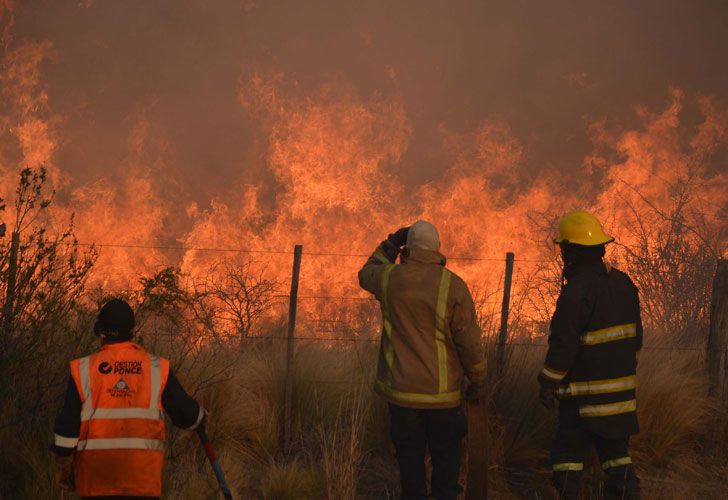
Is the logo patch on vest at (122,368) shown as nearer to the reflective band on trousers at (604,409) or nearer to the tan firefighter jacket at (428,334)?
the tan firefighter jacket at (428,334)

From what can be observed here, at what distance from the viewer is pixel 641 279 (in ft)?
39.1

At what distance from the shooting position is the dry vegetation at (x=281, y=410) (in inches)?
211

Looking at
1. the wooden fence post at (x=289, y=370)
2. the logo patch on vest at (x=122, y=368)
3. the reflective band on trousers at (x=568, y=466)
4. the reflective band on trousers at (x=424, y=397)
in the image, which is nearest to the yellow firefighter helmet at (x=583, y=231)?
the reflective band on trousers at (x=424, y=397)

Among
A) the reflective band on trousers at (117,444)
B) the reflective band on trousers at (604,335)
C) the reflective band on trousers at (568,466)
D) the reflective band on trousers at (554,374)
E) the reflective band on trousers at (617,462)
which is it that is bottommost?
the reflective band on trousers at (568,466)

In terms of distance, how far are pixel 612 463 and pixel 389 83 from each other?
42081 millimetres

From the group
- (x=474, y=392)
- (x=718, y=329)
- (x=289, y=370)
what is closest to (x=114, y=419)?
(x=474, y=392)

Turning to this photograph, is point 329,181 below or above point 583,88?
below

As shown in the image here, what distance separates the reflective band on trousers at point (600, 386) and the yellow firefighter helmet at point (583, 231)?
0.74 meters

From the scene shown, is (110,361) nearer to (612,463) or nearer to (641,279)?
(612,463)

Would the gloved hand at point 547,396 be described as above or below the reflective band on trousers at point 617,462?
above

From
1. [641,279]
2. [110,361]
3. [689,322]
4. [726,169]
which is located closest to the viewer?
[110,361]

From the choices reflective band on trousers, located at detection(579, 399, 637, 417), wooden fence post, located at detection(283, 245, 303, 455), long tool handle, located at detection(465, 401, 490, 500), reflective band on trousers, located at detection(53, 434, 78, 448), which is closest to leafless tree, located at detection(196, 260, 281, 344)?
wooden fence post, located at detection(283, 245, 303, 455)

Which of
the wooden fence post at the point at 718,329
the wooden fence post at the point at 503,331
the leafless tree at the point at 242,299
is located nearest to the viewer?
the wooden fence post at the point at 503,331

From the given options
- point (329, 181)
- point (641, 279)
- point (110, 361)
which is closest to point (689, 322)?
point (641, 279)
